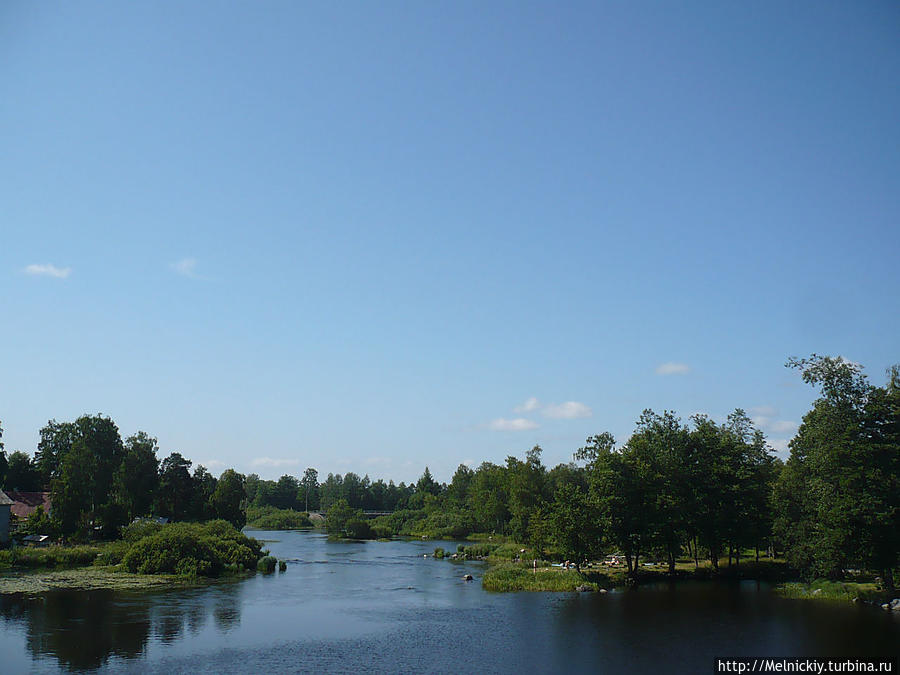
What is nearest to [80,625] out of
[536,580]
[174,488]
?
[536,580]

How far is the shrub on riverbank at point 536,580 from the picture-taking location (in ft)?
192

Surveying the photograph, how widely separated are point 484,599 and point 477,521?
270 feet

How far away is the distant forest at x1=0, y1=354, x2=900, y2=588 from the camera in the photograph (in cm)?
4744

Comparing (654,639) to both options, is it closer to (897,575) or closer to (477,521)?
(897,575)

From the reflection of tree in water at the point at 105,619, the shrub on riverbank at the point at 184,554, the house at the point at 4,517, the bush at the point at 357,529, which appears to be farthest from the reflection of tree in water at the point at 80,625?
the bush at the point at 357,529

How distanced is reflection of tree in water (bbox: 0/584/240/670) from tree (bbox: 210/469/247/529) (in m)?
50.9

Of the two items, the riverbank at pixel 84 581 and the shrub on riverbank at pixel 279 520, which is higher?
the riverbank at pixel 84 581

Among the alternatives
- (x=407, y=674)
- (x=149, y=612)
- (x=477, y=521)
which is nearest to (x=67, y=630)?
(x=149, y=612)

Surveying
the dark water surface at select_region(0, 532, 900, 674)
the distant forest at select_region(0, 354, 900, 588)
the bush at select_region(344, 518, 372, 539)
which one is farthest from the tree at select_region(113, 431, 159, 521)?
the bush at select_region(344, 518, 372, 539)

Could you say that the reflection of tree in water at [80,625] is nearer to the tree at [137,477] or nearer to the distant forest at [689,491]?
the distant forest at [689,491]

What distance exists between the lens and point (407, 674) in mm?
31219

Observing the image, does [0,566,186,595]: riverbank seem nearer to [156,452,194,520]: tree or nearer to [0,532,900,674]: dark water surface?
[0,532,900,674]: dark water surface

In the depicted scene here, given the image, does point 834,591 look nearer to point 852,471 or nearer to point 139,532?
point 852,471

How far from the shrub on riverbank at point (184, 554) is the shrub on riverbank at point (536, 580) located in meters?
28.5
